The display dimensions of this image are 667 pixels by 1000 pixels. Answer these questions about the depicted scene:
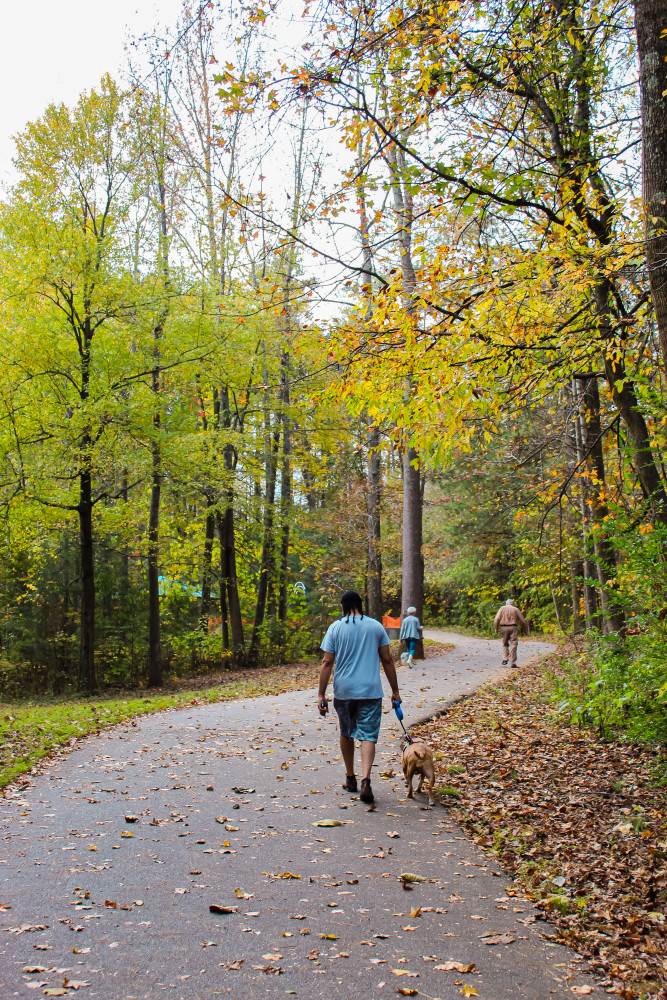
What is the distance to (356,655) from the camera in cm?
663

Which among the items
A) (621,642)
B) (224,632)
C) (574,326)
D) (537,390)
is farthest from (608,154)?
(224,632)

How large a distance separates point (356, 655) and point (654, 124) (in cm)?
497

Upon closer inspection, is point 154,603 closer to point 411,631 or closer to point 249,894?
point 411,631

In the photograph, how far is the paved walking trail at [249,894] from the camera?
135 inches

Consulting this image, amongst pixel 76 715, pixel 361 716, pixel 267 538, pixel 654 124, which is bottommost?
pixel 76 715

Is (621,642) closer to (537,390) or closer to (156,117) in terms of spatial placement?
(537,390)

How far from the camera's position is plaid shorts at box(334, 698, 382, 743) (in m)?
6.52

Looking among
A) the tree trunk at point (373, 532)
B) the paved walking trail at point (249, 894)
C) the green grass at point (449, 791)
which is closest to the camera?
the paved walking trail at point (249, 894)

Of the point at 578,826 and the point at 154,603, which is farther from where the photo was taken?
the point at 154,603

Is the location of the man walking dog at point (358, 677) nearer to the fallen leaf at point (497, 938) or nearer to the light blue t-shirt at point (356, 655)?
the light blue t-shirt at point (356, 655)

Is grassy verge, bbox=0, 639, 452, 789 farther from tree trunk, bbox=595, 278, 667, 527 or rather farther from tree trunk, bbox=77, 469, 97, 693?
tree trunk, bbox=595, 278, 667, 527

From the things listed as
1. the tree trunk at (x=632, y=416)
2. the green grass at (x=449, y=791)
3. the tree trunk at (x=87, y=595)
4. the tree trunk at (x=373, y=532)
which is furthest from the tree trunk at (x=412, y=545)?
the green grass at (x=449, y=791)

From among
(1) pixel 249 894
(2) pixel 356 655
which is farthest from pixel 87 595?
(1) pixel 249 894

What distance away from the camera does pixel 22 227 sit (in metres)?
15.1
